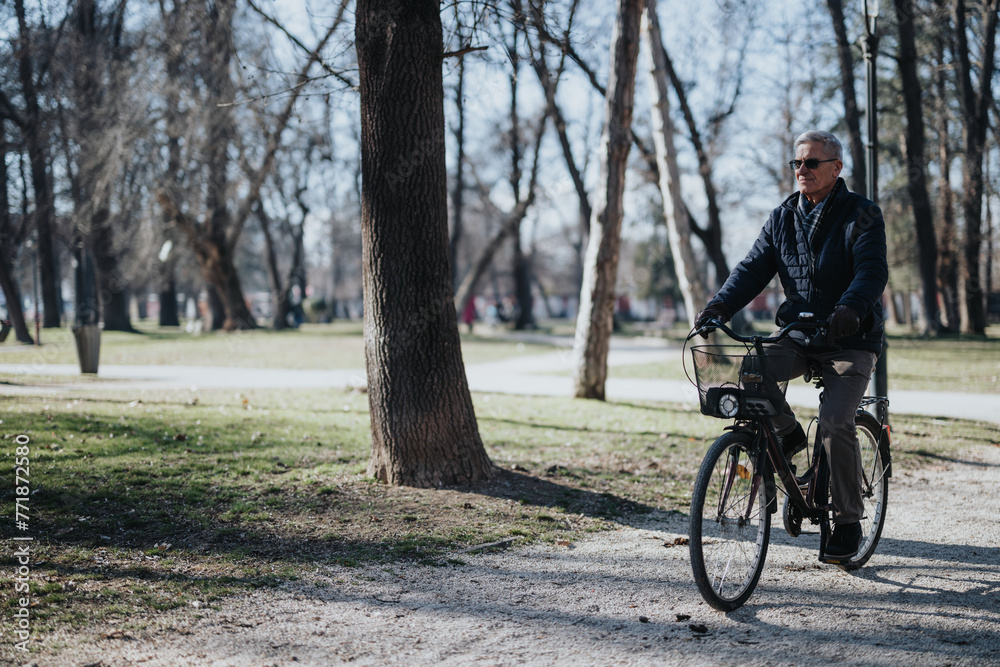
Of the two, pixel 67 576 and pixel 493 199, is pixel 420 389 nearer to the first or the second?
pixel 67 576

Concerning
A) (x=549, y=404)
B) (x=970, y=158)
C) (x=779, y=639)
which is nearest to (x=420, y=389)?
(x=779, y=639)

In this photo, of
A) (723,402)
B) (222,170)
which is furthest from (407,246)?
(222,170)

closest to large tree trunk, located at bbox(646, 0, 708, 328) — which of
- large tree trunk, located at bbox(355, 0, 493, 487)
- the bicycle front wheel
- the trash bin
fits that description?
large tree trunk, located at bbox(355, 0, 493, 487)

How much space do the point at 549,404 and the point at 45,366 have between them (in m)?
9.84

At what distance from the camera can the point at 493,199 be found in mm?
36219

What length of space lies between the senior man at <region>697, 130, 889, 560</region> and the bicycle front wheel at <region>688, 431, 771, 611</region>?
1.01 ft

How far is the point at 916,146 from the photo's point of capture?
71.4 feet

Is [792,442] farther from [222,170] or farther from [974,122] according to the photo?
[974,122]

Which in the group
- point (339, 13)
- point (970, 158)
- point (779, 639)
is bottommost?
point (779, 639)

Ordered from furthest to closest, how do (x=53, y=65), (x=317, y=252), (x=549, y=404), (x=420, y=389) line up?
(x=317, y=252) → (x=53, y=65) → (x=549, y=404) → (x=420, y=389)

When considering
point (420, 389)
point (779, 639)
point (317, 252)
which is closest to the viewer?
point (779, 639)

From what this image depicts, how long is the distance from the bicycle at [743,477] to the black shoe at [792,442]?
7 cm

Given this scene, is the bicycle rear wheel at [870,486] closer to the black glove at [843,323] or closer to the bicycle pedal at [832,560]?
the bicycle pedal at [832,560]

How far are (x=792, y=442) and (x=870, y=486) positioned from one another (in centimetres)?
81
